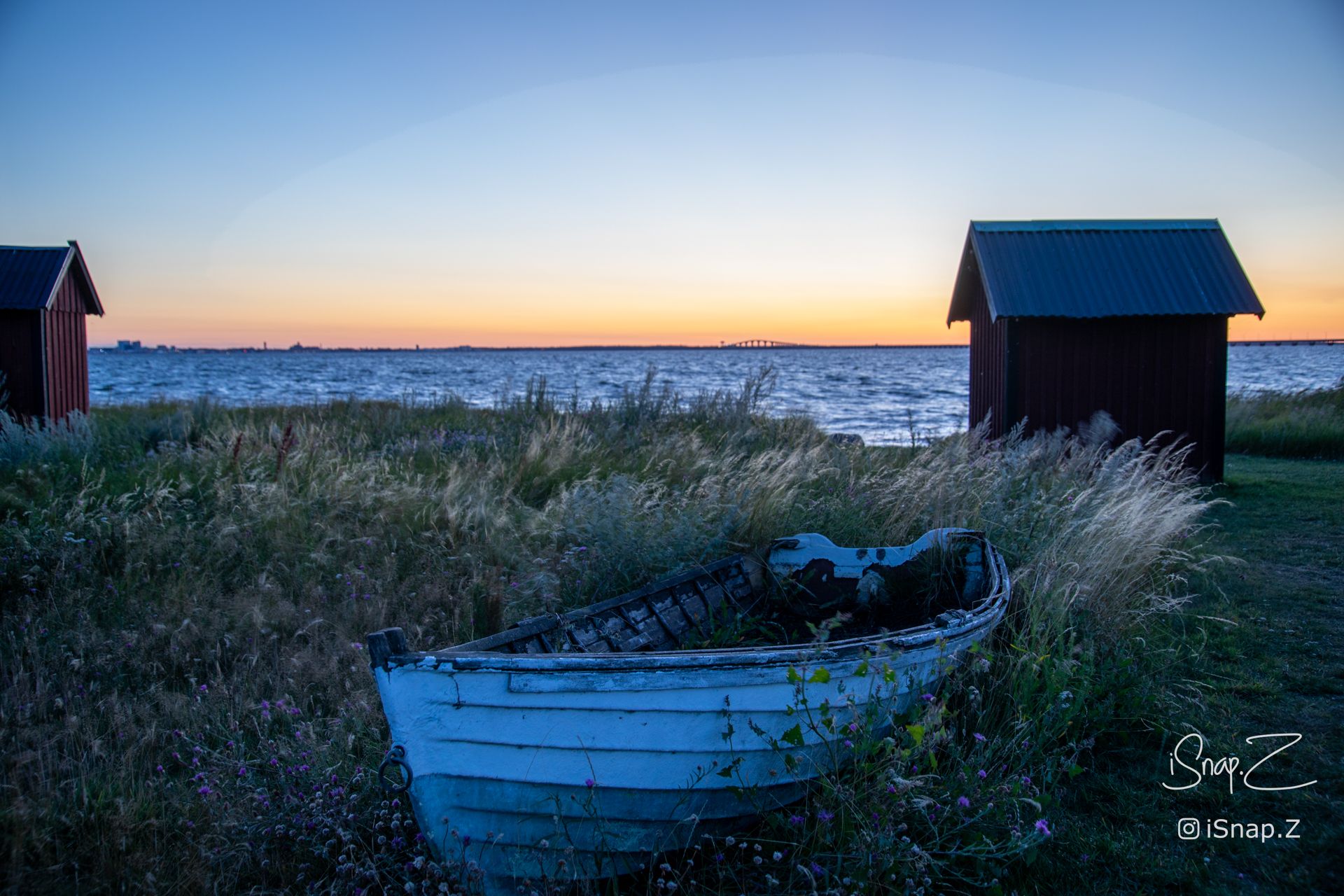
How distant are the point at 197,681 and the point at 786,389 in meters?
45.0

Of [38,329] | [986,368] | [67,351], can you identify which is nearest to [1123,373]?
[986,368]

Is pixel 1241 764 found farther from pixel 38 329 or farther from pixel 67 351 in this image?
pixel 67 351

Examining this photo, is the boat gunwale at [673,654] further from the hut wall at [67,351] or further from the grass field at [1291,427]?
the hut wall at [67,351]

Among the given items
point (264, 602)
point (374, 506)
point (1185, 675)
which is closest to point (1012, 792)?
point (1185, 675)

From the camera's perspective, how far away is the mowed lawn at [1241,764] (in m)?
3.40

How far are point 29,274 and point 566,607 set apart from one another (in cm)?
1456

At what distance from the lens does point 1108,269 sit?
12.1 meters

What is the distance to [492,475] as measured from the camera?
372 inches

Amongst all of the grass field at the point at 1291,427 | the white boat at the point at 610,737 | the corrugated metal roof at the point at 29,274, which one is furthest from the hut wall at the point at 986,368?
Answer: the corrugated metal roof at the point at 29,274

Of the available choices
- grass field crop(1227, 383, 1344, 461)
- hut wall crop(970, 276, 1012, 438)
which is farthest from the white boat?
grass field crop(1227, 383, 1344, 461)

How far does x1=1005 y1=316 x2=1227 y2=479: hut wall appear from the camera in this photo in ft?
38.8

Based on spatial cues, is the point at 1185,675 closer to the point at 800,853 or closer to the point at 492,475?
the point at 800,853

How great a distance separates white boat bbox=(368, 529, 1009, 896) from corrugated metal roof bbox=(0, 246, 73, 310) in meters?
15.0

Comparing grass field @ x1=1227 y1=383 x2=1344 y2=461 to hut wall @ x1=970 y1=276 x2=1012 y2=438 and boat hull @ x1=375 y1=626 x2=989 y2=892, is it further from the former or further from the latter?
boat hull @ x1=375 y1=626 x2=989 y2=892
